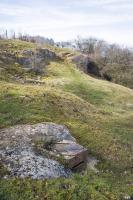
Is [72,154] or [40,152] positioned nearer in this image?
[40,152]

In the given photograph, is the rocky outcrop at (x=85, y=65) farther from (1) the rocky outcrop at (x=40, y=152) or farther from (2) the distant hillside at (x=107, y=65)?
(1) the rocky outcrop at (x=40, y=152)

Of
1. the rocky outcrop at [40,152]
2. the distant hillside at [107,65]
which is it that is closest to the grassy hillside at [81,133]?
the rocky outcrop at [40,152]

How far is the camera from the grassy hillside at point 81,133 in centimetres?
1686

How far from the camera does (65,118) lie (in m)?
29.8

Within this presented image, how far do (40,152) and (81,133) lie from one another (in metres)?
6.93

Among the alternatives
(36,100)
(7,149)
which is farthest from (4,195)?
(36,100)

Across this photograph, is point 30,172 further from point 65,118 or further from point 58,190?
point 65,118

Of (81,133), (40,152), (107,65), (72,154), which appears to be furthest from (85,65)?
(40,152)

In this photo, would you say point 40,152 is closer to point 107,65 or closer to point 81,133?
point 81,133

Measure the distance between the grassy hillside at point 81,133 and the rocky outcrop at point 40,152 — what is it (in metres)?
0.86

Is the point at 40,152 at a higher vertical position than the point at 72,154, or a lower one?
higher

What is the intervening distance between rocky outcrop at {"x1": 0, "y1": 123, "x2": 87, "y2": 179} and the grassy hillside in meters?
0.86

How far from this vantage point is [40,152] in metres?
20.3

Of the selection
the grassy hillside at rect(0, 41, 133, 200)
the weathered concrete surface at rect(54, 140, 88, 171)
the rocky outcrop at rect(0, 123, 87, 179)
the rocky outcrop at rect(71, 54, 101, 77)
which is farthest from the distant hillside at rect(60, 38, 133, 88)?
the weathered concrete surface at rect(54, 140, 88, 171)
